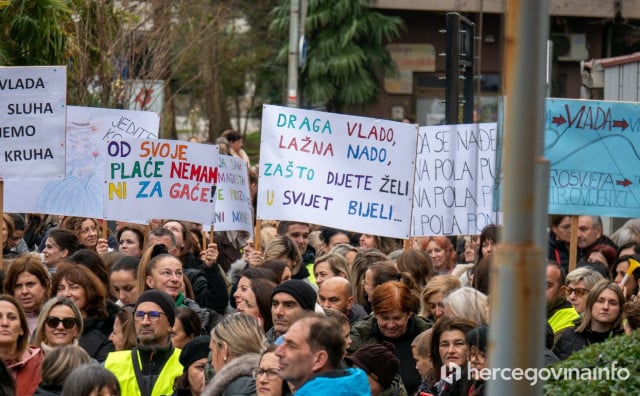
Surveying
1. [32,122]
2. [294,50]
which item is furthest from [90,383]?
[294,50]

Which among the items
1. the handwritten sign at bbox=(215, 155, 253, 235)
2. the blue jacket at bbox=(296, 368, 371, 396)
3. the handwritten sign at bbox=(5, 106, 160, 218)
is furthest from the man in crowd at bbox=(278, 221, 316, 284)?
the blue jacket at bbox=(296, 368, 371, 396)

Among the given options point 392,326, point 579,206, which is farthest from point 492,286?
point 579,206

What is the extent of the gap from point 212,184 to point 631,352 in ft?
20.1

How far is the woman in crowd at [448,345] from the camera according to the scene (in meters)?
7.36

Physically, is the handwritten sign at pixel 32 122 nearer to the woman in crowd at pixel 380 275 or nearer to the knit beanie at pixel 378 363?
the woman in crowd at pixel 380 275

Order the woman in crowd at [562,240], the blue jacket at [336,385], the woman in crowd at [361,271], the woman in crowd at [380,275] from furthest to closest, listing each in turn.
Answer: the woman in crowd at [562,240], the woman in crowd at [361,271], the woman in crowd at [380,275], the blue jacket at [336,385]

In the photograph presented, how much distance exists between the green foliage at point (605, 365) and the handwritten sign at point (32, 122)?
5.95 meters

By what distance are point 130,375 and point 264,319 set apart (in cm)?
122

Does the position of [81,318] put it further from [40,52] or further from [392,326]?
Answer: [40,52]

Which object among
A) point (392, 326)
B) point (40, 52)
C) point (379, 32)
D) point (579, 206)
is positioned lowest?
point (392, 326)

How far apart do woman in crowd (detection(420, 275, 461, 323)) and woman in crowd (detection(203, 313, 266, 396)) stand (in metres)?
2.09

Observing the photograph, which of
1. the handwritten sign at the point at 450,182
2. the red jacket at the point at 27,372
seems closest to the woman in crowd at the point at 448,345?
the red jacket at the point at 27,372

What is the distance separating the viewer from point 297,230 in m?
12.9

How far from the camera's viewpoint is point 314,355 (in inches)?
219
